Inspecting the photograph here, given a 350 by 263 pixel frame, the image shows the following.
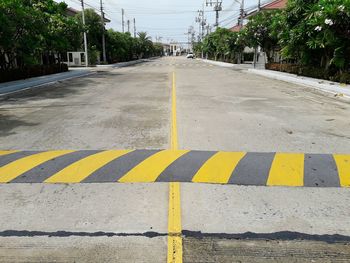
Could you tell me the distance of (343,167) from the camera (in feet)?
19.0

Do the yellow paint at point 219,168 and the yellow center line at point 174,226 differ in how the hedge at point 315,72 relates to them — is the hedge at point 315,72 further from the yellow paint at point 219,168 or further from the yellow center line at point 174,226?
the yellow center line at point 174,226

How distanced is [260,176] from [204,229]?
1884 mm

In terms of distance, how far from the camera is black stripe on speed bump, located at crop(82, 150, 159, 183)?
17.3ft

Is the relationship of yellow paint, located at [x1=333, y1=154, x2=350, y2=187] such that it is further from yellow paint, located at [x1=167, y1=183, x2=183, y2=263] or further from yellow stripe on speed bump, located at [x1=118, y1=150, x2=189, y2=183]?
yellow stripe on speed bump, located at [x1=118, y1=150, x2=189, y2=183]

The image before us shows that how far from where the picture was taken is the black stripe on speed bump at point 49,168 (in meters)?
5.31

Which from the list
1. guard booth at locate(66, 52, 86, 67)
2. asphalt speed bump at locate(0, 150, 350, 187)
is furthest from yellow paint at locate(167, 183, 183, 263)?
guard booth at locate(66, 52, 86, 67)

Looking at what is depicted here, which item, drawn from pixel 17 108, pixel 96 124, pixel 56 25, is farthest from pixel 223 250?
pixel 56 25

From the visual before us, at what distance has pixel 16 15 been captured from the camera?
19.0m

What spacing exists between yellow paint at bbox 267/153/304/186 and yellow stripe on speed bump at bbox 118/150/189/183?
166cm

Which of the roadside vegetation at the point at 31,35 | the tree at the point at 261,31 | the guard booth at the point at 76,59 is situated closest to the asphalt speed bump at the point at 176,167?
the roadside vegetation at the point at 31,35

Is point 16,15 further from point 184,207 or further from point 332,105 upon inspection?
point 184,207

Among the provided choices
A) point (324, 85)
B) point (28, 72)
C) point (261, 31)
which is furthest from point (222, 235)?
point (261, 31)

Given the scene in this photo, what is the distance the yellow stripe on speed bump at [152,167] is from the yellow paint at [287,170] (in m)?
1.66

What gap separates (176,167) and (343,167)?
2.74 m
